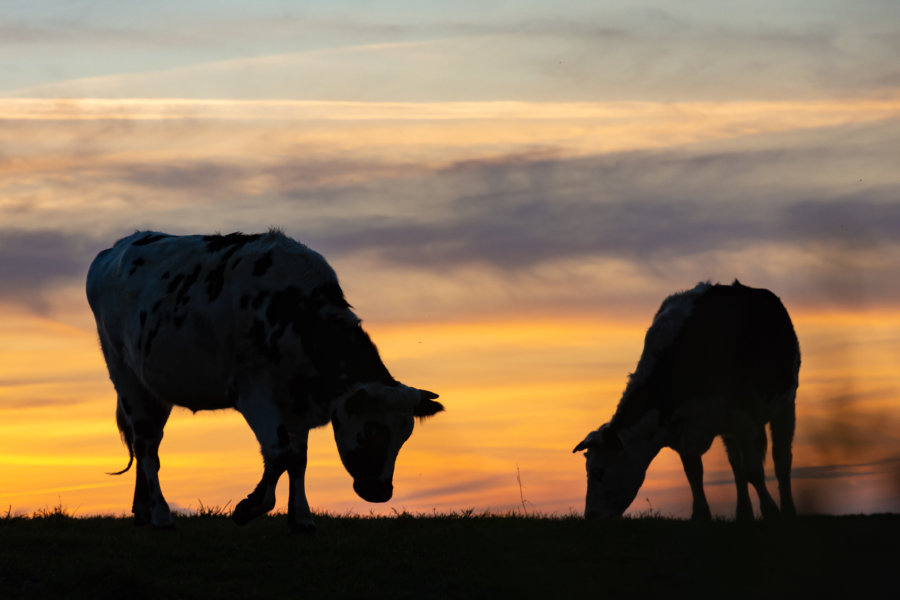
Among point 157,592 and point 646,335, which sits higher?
point 646,335

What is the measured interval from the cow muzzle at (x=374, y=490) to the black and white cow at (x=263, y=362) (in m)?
0.01

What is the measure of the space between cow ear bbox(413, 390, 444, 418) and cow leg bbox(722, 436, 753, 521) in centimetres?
515

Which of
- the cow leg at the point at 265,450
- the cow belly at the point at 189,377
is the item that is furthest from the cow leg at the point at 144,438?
the cow leg at the point at 265,450

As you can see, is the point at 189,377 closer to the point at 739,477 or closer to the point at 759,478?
the point at 739,477

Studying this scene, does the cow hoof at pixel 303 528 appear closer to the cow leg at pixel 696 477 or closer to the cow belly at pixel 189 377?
the cow belly at pixel 189 377

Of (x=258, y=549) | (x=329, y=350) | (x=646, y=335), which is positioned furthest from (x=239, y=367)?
(x=646, y=335)

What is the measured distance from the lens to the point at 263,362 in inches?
486

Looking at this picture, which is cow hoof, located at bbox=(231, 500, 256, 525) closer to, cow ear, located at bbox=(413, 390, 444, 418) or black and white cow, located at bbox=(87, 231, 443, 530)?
black and white cow, located at bbox=(87, 231, 443, 530)

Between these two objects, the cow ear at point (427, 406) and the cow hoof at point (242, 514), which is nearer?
the cow hoof at point (242, 514)

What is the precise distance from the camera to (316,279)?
500 inches

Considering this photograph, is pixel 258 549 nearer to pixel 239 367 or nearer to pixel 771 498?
pixel 239 367

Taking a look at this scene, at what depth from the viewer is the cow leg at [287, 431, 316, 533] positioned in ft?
40.7

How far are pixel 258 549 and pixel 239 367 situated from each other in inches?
85.1

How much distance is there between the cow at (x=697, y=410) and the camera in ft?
52.6
